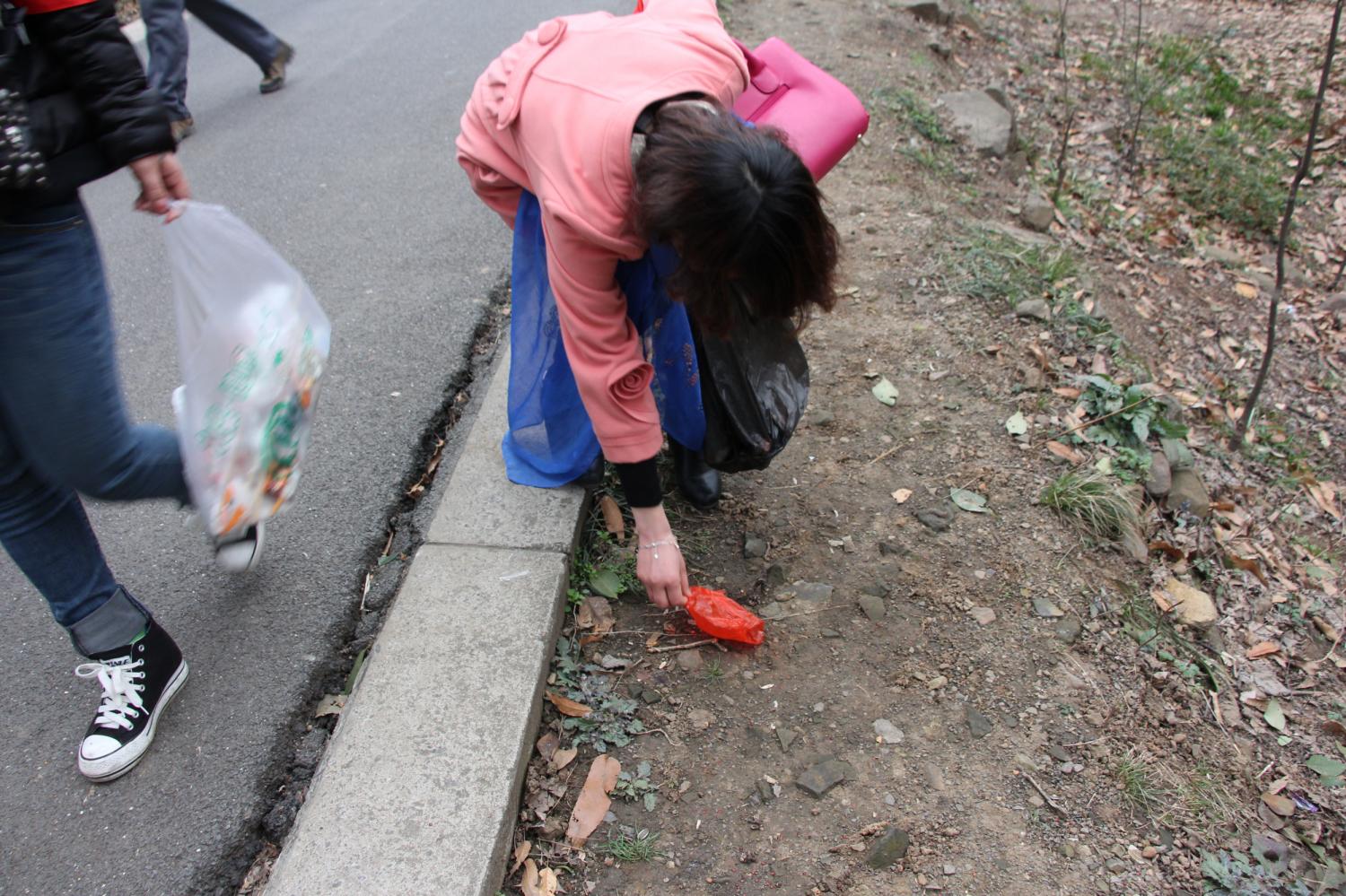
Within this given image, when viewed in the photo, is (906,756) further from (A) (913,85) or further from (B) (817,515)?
(A) (913,85)

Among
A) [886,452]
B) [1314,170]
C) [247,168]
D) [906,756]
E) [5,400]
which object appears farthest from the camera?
[1314,170]

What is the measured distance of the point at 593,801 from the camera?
1.90m

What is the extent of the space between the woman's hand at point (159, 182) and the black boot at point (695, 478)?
1259 millimetres

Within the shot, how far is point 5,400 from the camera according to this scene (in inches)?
64.2

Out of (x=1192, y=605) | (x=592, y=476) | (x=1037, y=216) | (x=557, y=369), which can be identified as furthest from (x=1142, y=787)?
(x=1037, y=216)

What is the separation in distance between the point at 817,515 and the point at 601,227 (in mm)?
1185

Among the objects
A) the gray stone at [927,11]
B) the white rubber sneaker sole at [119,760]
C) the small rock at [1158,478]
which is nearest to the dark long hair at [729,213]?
the white rubber sneaker sole at [119,760]

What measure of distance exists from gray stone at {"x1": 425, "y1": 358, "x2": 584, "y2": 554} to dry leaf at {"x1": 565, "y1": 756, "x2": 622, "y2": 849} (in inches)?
21.4

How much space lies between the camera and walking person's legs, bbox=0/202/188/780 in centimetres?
157

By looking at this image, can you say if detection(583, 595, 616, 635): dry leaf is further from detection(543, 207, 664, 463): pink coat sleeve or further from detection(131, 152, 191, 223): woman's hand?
detection(131, 152, 191, 223): woman's hand

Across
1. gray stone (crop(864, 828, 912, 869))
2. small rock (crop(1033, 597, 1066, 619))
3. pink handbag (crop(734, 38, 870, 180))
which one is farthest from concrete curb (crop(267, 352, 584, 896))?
small rock (crop(1033, 597, 1066, 619))

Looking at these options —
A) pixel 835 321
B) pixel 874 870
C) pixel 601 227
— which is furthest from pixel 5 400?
pixel 835 321

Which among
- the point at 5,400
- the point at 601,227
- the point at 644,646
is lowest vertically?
the point at 644,646

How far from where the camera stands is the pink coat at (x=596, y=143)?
1655 mm
